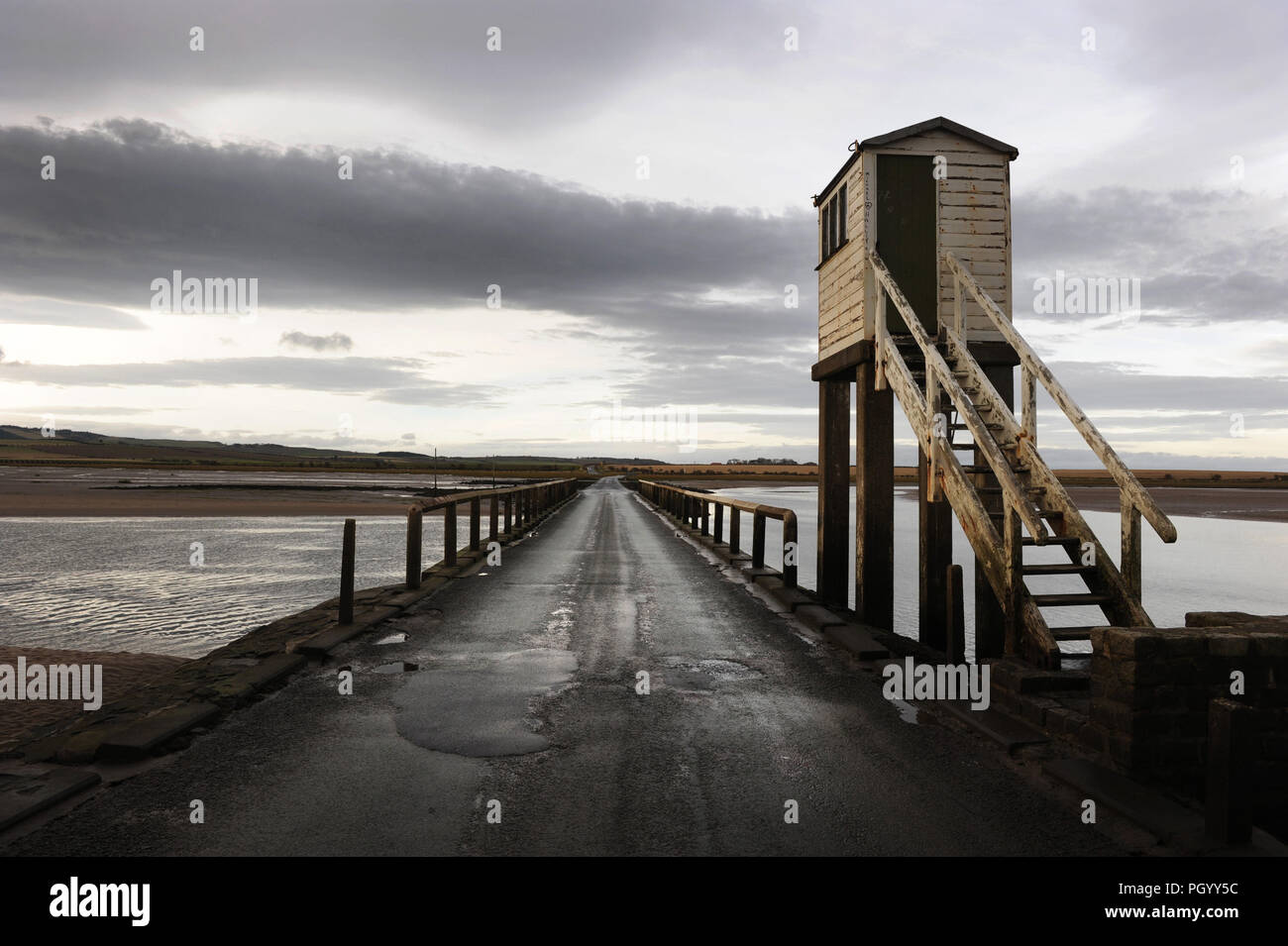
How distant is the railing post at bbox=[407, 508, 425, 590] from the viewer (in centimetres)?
1016

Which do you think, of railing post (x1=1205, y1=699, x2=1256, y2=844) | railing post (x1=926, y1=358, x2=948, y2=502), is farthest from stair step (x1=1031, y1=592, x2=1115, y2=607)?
railing post (x1=1205, y1=699, x2=1256, y2=844)

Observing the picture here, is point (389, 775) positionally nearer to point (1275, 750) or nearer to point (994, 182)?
point (1275, 750)

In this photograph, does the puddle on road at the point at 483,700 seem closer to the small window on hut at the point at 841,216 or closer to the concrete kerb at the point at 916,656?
the concrete kerb at the point at 916,656

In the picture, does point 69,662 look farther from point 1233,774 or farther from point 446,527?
point 1233,774

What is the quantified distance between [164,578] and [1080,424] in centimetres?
1355

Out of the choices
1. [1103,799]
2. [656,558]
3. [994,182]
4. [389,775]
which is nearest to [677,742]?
[389,775]

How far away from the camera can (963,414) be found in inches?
285

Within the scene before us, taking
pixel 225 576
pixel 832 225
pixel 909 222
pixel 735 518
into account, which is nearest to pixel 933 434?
pixel 909 222

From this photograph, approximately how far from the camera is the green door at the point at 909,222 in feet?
33.9

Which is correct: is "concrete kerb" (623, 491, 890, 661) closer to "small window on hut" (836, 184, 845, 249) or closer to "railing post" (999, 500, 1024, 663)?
"railing post" (999, 500, 1024, 663)

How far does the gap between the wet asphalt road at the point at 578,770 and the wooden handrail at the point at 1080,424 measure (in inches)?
95.4

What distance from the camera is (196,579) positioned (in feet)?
43.2

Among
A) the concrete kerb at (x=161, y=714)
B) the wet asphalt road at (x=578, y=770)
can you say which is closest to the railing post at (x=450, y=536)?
the concrete kerb at (x=161, y=714)
